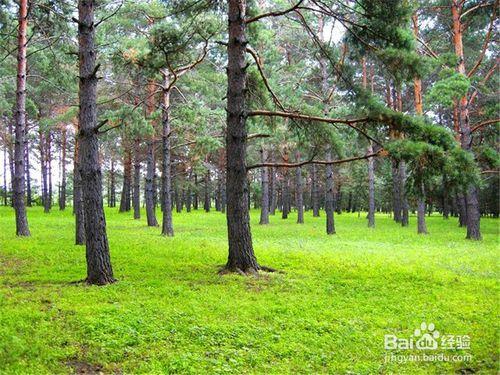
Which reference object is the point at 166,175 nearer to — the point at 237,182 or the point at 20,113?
the point at 20,113

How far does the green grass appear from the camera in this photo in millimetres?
4305

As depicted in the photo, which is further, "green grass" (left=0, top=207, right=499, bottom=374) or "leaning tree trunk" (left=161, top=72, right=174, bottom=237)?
"leaning tree trunk" (left=161, top=72, right=174, bottom=237)

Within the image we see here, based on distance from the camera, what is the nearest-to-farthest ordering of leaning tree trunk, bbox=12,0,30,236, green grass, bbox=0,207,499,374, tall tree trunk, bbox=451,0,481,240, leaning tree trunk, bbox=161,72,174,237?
green grass, bbox=0,207,499,374 < leaning tree trunk, bbox=12,0,30,236 < tall tree trunk, bbox=451,0,481,240 < leaning tree trunk, bbox=161,72,174,237

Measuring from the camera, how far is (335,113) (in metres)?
17.5

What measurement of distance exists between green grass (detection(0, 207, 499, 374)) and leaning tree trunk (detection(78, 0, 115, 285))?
16.7 inches

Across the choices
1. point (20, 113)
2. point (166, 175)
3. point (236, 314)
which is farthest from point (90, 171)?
point (166, 175)

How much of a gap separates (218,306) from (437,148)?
4.45m

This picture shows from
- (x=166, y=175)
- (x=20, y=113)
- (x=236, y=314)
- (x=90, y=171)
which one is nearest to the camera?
(x=236, y=314)

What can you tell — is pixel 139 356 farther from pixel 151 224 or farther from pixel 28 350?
pixel 151 224

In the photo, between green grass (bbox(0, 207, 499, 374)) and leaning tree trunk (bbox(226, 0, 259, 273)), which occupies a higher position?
leaning tree trunk (bbox(226, 0, 259, 273))

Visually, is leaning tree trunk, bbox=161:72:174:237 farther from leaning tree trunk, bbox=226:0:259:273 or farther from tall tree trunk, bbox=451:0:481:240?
tall tree trunk, bbox=451:0:481:240

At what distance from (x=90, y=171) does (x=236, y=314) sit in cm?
372

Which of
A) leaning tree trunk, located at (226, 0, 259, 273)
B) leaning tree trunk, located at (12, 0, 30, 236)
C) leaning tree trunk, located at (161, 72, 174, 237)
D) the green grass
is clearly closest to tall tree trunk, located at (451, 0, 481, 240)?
the green grass

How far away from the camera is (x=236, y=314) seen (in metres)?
5.65
